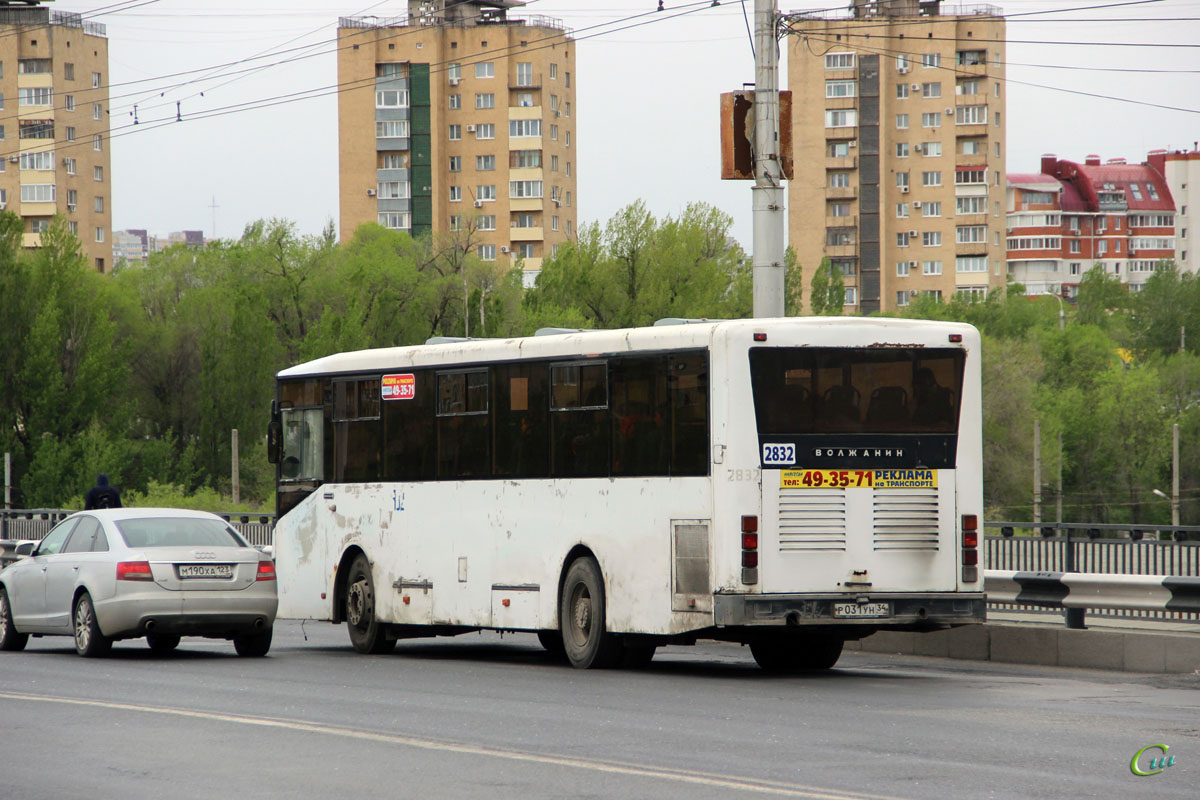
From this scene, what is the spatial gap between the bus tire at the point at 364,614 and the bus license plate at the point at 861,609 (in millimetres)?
5714

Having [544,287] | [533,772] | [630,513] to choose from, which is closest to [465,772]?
[533,772]

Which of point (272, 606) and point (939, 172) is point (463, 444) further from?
point (939, 172)

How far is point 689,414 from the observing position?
14.7 metres

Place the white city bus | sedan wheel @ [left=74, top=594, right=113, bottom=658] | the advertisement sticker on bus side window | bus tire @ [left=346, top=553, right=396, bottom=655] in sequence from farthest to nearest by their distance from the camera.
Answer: bus tire @ [left=346, top=553, right=396, bottom=655] < the advertisement sticker on bus side window < sedan wheel @ [left=74, top=594, right=113, bottom=658] < the white city bus

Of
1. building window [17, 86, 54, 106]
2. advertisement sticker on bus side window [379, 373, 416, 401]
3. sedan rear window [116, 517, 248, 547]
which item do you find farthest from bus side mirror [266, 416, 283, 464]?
building window [17, 86, 54, 106]

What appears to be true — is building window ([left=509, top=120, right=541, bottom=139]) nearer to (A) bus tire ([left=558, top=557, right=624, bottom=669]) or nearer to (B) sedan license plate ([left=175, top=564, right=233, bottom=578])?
(B) sedan license plate ([left=175, top=564, right=233, bottom=578])

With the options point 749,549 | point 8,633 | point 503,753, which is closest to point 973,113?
point 8,633

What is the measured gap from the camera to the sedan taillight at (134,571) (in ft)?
55.0

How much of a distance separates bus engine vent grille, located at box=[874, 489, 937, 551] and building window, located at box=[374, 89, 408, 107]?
365 ft

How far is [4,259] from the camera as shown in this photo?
2921 inches

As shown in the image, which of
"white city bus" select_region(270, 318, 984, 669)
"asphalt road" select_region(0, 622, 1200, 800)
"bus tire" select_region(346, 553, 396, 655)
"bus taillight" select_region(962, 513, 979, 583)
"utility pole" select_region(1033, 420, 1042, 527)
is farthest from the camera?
"utility pole" select_region(1033, 420, 1042, 527)

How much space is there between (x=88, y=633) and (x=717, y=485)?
21.2 feet

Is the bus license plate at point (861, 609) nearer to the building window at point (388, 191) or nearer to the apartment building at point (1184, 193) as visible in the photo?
the building window at point (388, 191)

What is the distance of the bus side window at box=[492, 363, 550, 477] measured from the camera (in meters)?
16.3
